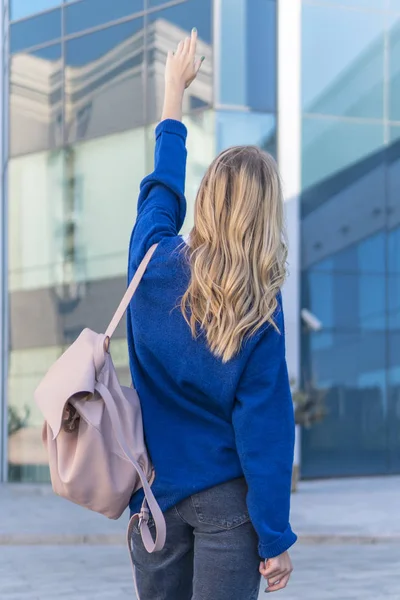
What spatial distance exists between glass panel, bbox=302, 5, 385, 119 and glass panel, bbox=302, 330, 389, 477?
412 centimetres

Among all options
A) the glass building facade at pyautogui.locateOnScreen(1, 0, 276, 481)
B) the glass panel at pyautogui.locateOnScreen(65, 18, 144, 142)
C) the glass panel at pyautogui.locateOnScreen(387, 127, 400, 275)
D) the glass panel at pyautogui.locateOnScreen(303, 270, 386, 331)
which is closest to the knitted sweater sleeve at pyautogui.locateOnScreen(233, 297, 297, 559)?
the glass building facade at pyautogui.locateOnScreen(1, 0, 276, 481)

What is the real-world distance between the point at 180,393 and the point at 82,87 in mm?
17512

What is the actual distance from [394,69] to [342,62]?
3.64 feet

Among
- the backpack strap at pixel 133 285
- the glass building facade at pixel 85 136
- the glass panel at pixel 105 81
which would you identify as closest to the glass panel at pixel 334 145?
the glass building facade at pixel 85 136

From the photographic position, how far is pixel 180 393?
243 cm

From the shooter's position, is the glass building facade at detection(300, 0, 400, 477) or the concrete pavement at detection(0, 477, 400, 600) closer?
the concrete pavement at detection(0, 477, 400, 600)

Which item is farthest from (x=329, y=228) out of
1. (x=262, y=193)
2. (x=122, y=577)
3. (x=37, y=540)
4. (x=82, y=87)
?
(x=262, y=193)

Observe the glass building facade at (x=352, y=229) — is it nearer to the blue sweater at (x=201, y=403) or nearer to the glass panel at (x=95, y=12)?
the glass panel at (x=95, y=12)

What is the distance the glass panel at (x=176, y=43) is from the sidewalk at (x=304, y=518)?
678 centimetres

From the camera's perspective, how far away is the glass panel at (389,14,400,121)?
19719mm

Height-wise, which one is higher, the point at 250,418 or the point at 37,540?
the point at 250,418

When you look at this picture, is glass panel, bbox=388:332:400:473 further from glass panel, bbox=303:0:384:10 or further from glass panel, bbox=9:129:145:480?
glass panel, bbox=303:0:384:10

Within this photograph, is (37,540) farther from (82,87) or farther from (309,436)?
(82,87)

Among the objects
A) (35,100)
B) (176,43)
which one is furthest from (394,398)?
(35,100)
